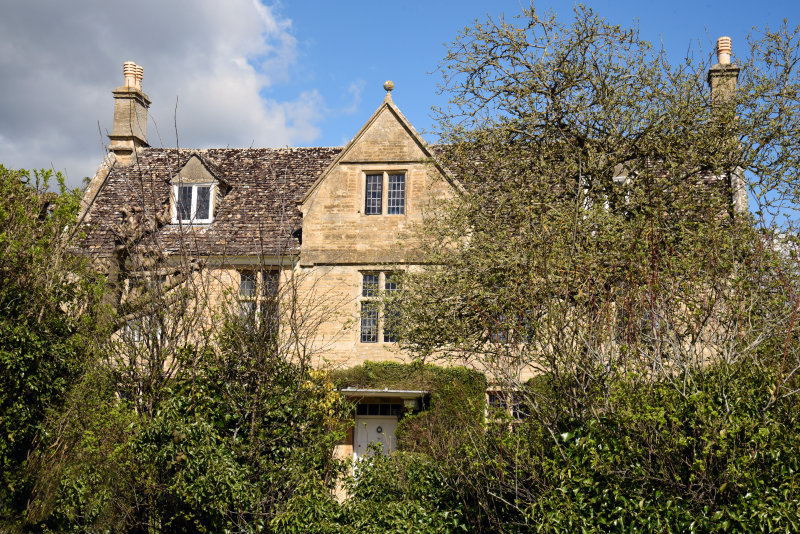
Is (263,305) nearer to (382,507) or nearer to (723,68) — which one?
(382,507)

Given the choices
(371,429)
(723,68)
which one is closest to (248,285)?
(371,429)

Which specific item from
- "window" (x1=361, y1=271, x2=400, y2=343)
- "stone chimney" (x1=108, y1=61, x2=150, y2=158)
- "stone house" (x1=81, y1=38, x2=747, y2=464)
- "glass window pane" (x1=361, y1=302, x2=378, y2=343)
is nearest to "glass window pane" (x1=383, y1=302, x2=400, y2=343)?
"stone house" (x1=81, y1=38, x2=747, y2=464)

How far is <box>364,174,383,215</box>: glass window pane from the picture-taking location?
63.4 ft

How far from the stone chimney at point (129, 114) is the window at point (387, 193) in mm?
8895

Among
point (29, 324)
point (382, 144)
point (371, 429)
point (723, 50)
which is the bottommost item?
point (371, 429)

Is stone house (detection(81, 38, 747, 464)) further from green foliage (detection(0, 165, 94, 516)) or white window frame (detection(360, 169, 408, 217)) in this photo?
green foliage (detection(0, 165, 94, 516))

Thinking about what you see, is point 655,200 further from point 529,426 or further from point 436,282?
point 529,426

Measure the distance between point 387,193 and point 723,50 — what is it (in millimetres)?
9664

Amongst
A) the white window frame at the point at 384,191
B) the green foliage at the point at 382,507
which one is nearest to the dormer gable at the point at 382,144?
the white window frame at the point at 384,191

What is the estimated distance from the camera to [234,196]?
2159 centimetres

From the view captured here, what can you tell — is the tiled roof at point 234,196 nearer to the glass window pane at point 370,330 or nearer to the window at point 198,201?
the window at point 198,201

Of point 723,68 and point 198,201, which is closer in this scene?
point 723,68

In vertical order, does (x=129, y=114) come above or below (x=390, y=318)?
above

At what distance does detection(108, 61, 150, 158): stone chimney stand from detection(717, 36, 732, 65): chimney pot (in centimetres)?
1742
